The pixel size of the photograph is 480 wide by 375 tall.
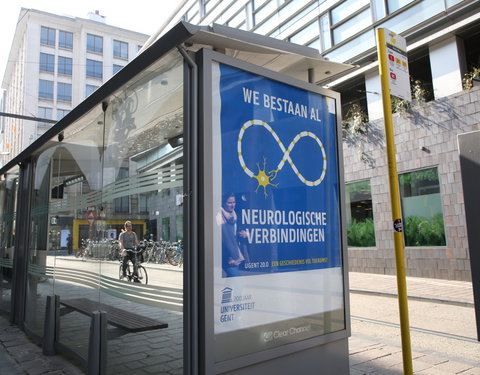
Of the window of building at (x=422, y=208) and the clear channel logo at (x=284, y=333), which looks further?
the window of building at (x=422, y=208)

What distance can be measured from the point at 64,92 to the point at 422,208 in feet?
167

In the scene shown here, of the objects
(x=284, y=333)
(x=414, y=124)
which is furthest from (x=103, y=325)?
(x=414, y=124)

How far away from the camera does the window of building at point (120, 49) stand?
5734 cm

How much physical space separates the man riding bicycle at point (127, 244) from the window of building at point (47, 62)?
56.2 metres

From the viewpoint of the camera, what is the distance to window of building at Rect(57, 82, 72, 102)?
52594mm

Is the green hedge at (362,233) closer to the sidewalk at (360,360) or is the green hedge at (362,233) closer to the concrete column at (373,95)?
the concrete column at (373,95)

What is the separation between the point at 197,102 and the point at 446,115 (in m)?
11.1

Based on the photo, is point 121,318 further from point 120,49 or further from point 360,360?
point 120,49

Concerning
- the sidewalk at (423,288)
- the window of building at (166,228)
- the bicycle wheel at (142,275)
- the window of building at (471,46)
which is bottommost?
the sidewalk at (423,288)

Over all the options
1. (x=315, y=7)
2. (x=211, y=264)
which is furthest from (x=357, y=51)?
(x=211, y=264)

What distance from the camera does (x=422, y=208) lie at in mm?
12664

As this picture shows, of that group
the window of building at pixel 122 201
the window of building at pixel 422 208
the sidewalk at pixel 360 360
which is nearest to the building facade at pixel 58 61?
the window of building at pixel 422 208

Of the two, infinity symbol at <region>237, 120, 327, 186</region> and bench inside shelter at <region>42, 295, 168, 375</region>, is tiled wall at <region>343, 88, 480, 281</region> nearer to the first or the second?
infinity symbol at <region>237, 120, 327, 186</region>

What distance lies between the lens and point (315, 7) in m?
16.7
